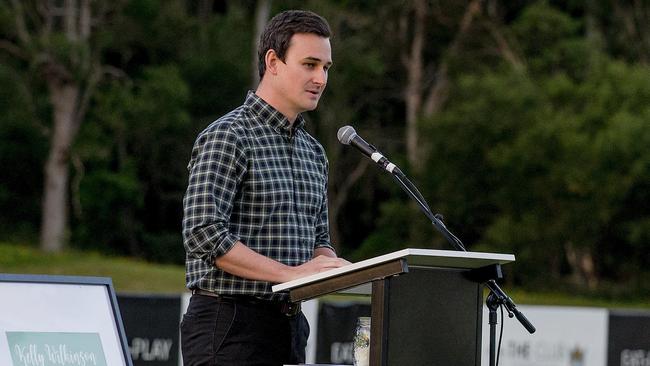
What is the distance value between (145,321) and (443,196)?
2299 centimetres

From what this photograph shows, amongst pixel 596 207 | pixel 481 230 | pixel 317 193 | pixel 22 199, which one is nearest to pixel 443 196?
pixel 481 230

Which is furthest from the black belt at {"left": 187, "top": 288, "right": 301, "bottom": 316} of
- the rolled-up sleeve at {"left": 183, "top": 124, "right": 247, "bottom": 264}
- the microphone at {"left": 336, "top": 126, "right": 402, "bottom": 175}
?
the microphone at {"left": 336, "top": 126, "right": 402, "bottom": 175}

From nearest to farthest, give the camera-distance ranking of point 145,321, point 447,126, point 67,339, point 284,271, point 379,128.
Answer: point 284,271 → point 67,339 → point 145,321 → point 447,126 → point 379,128

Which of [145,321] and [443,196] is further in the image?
[443,196]

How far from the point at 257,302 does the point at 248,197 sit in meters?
0.31

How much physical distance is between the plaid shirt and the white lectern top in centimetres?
27

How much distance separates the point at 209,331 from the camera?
3.81m

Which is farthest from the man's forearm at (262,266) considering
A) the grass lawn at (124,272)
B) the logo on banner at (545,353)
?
the grass lawn at (124,272)

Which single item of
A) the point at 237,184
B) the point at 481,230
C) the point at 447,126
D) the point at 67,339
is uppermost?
the point at 447,126

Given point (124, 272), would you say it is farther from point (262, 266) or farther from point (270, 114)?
point (262, 266)

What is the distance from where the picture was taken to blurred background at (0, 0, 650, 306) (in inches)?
1171

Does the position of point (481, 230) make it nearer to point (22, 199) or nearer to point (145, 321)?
point (22, 199)

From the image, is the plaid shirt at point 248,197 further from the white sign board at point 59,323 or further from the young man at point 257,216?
the white sign board at point 59,323

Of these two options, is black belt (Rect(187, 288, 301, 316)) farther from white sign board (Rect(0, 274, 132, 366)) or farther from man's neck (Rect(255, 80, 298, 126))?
man's neck (Rect(255, 80, 298, 126))
